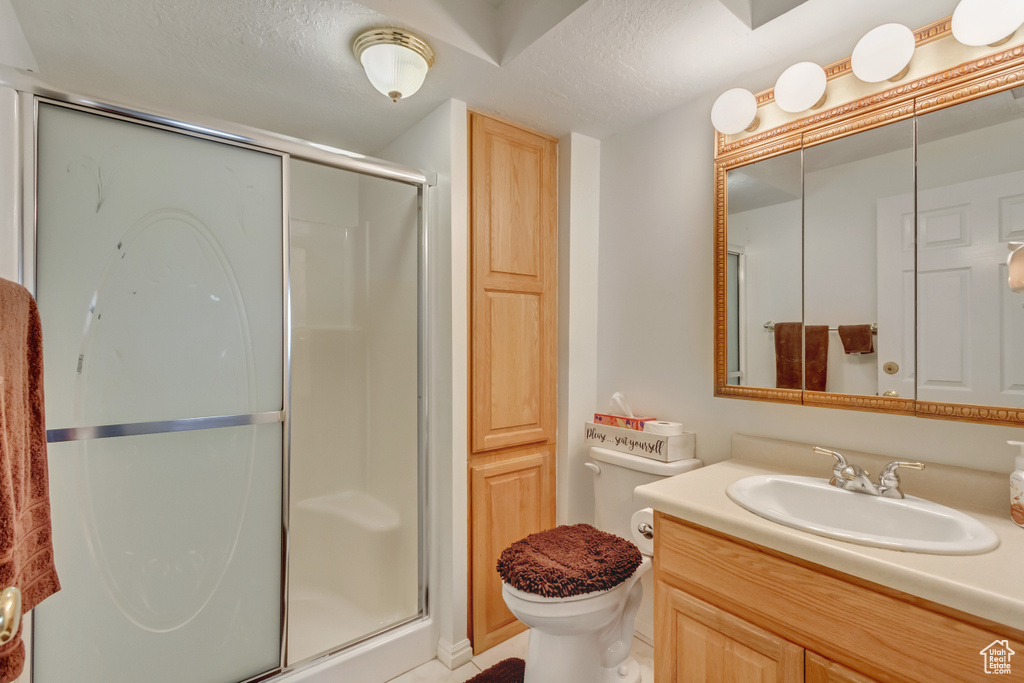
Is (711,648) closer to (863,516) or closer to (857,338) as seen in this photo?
(863,516)

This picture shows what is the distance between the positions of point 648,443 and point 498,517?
688 mm

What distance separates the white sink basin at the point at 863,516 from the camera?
97 cm

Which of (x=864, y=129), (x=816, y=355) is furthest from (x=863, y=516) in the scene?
(x=864, y=129)

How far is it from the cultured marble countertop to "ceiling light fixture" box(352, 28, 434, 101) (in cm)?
141

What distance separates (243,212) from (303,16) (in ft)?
1.93

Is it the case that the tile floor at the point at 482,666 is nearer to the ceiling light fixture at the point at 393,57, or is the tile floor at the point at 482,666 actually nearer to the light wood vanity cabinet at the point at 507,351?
the light wood vanity cabinet at the point at 507,351

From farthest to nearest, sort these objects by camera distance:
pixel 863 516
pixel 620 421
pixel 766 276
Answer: pixel 620 421
pixel 766 276
pixel 863 516

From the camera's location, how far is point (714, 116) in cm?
169

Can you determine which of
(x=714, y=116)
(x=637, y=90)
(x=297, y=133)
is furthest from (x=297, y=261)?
(x=714, y=116)

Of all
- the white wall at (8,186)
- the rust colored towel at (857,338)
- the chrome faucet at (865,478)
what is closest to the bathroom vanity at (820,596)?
the chrome faucet at (865,478)

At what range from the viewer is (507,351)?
202 cm

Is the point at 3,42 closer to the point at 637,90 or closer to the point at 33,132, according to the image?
the point at 33,132

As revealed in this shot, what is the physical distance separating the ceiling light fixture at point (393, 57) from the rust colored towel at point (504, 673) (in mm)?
2003

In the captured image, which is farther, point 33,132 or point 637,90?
point 637,90
